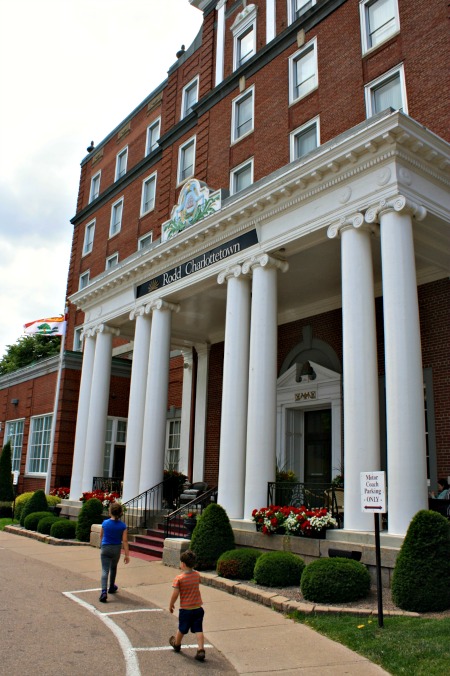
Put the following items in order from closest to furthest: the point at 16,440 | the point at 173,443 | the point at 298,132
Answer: the point at 298,132
the point at 173,443
the point at 16,440

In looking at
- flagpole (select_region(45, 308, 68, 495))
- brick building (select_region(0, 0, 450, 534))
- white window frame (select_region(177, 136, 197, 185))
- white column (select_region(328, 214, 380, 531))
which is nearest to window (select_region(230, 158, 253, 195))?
brick building (select_region(0, 0, 450, 534))

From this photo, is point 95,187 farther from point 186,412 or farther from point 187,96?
point 186,412

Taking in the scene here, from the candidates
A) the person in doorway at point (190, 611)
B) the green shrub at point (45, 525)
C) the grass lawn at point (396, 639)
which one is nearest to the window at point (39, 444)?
the green shrub at point (45, 525)

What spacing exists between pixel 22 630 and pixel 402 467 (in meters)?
6.69

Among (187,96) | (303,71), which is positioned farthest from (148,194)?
(303,71)

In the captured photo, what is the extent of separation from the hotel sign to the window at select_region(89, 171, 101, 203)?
15704 millimetres

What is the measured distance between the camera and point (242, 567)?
452 inches

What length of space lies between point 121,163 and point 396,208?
23441 mm

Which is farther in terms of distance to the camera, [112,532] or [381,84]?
[381,84]

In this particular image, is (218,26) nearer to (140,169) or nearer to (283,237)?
(140,169)

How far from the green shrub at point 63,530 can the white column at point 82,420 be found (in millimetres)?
4055

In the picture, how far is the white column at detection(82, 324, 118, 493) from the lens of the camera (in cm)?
2145

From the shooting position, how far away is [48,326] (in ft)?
86.7

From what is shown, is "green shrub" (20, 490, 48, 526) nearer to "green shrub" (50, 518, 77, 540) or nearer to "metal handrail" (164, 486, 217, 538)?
"green shrub" (50, 518, 77, 540)
